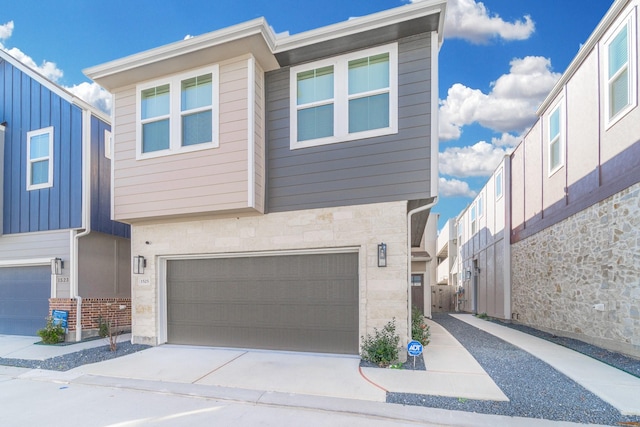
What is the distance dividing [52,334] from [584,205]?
11.9 meters

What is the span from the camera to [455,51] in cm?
1012

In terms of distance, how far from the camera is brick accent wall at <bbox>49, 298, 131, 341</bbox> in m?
8.26

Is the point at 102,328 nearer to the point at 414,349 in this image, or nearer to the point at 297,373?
the point at 297,373

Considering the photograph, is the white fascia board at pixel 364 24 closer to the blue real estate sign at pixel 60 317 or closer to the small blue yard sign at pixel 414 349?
the small blue yard sign at pixel 414 349

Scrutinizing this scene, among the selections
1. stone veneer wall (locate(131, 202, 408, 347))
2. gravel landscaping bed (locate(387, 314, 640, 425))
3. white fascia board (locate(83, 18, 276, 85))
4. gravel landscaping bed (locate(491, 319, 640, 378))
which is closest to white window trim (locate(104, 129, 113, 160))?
white fascia board (locate(83, 18, 276, 85))

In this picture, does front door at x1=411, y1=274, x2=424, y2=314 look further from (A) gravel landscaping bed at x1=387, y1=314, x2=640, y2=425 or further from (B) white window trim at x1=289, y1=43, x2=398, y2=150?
(B) white window trim at x1=289, y1=43, x2=398, y2=150

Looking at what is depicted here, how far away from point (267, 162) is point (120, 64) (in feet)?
11.6

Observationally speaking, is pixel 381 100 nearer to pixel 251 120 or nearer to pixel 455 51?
pixel 251 120

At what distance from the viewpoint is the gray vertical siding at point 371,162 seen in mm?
6020

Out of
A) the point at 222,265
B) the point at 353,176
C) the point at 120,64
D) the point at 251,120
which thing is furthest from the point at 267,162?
the point at 120,64

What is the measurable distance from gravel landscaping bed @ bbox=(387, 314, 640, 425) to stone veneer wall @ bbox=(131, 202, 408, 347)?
1529 mm

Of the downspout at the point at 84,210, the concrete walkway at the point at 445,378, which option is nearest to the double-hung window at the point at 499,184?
the concrete walkway at the point at 445,378

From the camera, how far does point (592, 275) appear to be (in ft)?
23.0

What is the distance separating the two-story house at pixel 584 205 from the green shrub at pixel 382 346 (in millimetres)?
3854
